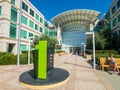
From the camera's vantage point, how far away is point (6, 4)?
2211 centimetres

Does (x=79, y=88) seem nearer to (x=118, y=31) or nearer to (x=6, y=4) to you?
(x=6, y=4)

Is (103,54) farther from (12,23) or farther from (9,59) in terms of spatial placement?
(12,23)

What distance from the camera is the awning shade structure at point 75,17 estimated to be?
4509cm

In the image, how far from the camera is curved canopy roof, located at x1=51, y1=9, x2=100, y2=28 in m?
45.1

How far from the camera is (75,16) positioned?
4956 cm

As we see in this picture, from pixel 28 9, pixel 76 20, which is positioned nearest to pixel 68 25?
pixel 76 20

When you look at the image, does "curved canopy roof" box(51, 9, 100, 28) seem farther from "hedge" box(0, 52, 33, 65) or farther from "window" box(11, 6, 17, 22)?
"hedge" box(0, 52, 33, 65)

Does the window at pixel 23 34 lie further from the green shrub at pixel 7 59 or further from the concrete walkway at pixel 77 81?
the concrete walkway at pixel 77 81

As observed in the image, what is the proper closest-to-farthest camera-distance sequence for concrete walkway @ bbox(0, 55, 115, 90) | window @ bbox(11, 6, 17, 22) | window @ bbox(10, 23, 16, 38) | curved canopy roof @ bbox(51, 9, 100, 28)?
concrete walkway @ bbox(0, 55, 115, 90)
window @ bbox(10, 23, 16, 38)
window @ bbox(11, 6, 17, 22)
curved canopy roof @ bbox(51, 9, 100, 28)

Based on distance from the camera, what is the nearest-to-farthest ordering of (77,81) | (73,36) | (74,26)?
(77,81), (73,36), (74,26)

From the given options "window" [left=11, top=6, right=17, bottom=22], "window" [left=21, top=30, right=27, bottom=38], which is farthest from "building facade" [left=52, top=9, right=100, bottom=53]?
"window" [left=11, top=6, right=17, bottom=22]

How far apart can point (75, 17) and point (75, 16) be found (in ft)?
3.67

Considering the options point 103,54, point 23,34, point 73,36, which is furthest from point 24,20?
point 73,36

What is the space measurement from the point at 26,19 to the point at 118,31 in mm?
23590
